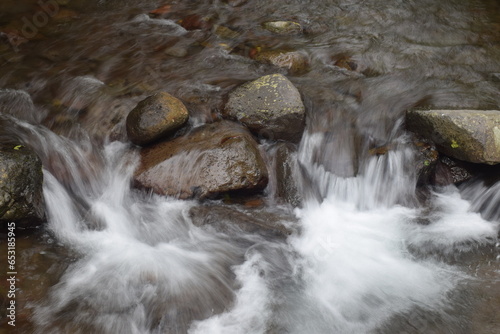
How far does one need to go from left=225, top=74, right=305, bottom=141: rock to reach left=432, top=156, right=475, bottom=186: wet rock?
191 centimetres

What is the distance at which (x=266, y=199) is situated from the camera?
16.8 feet

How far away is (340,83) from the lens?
6734 mm

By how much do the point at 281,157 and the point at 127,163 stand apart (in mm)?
2020

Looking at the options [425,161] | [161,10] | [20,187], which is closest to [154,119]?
[20,187]

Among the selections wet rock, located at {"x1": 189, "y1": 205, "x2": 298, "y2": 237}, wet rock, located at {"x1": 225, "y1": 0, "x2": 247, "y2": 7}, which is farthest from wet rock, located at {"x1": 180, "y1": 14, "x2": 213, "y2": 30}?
wet rock, located at {"x1": 189, "y1": 205, "x2": 298, "y2": 237}

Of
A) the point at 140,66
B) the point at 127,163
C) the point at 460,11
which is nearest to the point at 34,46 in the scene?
the point at 140,66

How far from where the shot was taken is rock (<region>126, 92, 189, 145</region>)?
17.2ft

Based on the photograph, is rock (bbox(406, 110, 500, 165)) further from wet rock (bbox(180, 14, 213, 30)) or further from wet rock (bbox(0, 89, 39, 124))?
wet rock (bbox(0, 89, 39, 124))

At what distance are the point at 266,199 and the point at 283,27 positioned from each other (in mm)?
4290

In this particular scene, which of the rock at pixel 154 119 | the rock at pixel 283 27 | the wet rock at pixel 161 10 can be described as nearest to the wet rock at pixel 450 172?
the rock at pixel 154 119

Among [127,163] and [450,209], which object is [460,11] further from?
[127,163]

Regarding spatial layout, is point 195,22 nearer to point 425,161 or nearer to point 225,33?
point 225,33

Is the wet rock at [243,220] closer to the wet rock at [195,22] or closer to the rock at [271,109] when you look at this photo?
the rock at [271,109]

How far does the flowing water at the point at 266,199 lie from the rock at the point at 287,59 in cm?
17
